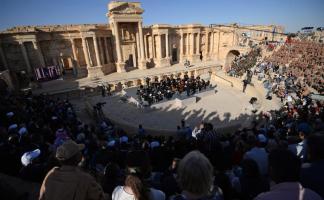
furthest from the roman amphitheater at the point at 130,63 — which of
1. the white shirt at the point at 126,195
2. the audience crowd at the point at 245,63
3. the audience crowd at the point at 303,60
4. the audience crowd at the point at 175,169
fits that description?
the white shirt at the point at 126,195

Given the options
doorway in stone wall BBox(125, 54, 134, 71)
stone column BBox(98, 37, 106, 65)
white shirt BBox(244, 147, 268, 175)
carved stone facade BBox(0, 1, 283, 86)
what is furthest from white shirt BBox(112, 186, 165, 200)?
doorway in stone wall BBox(125, 54, 134, 71)

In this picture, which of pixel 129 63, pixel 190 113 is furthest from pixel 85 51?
pixel 190 113

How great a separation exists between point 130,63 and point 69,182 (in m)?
29.4

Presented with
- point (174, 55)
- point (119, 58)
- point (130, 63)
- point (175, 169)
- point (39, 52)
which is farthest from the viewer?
point (174, 55)

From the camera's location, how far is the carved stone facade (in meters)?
22.4

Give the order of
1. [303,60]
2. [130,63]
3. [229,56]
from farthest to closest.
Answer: [229,56], [130,63], [303,60]

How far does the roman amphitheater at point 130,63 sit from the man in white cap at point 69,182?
9.63 meters

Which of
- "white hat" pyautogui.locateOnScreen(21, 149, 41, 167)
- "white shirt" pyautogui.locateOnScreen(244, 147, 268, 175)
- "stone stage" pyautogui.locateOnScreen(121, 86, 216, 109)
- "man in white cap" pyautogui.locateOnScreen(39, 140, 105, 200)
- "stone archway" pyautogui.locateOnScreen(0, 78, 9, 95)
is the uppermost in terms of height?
"man in white cap" pyautogui.locateOnScreen(39, 140, 105, 200)

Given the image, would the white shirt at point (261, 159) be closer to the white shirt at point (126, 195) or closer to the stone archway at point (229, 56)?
the white shirt at point (126, 195)

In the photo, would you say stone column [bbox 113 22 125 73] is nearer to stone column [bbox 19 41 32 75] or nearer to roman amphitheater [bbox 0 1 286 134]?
roman amphitheater [bbox 0 1 286 134]

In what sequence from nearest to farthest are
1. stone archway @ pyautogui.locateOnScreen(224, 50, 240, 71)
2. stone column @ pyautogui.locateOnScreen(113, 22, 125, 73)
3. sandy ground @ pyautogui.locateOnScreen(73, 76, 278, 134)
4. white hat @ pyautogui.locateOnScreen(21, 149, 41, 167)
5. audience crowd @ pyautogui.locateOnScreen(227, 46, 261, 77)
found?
white hat @ pyautogui.locateOnScreen(21, 149, 41, 167) < sandy ground @ pyautogui.locateOnScreen(73, 76, 278, 134) < audience crowd @ pyautogui.locateOnScreen(227, 46, 261, 77) < stone column @ pyautogui.locateOnScreen(113, 22, 125, 73) < stone archway @ pyautogui.locateOnScreen(224, 50, 240, 71)

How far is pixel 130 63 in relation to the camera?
30.4m

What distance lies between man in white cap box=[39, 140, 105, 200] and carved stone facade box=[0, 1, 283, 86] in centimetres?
2431

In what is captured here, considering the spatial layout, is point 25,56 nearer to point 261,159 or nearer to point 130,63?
point 130,63
